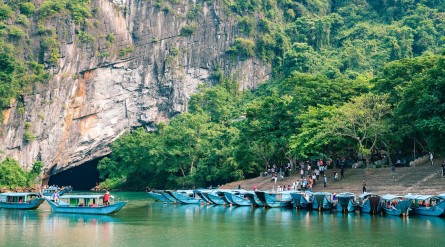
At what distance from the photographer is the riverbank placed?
38.7 metres

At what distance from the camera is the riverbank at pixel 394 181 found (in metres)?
38.7

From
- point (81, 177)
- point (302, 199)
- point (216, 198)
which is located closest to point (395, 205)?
point (302, 199)

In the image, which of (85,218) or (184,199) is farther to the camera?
(184,199)

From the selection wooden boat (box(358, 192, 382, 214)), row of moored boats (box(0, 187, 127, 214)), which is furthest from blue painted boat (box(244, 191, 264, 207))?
row of moored boats (box(0, 187, 127, 214))

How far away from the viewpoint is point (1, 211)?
1646 inches

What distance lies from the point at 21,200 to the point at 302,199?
16.7 meters

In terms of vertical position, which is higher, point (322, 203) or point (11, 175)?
point (11, 175)

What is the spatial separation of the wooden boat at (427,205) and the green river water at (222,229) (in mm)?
513

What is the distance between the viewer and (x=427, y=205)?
3384 cm

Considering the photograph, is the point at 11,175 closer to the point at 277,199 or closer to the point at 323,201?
the point at 277,199

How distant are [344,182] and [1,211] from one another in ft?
67.2

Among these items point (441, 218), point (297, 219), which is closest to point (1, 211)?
point (297, 219)

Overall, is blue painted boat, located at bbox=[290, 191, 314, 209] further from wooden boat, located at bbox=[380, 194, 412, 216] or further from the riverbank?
wooden boat, located at bbox=[380, 194, 412, 216]

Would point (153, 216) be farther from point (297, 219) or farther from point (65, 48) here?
point (65, 48)
